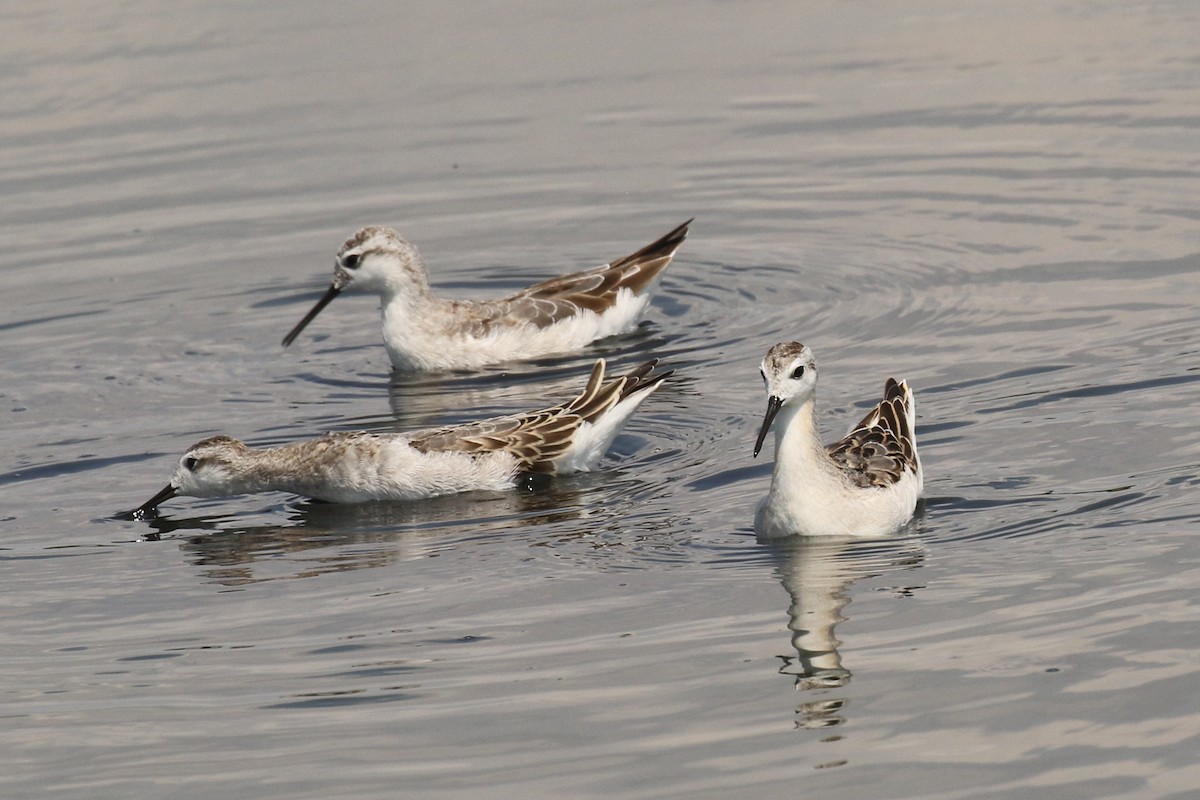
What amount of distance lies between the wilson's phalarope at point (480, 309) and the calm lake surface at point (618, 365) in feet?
0.98

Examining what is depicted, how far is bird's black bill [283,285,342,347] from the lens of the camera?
18030 millimetres

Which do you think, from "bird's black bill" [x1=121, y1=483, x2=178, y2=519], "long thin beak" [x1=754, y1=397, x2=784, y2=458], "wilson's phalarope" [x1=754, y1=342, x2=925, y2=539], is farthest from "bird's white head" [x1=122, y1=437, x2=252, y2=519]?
"long thin beak" [x1=754, y1=397, x2=784, y2=458]

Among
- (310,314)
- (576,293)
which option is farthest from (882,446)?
(310,314)

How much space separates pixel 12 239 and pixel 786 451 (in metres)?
12.5

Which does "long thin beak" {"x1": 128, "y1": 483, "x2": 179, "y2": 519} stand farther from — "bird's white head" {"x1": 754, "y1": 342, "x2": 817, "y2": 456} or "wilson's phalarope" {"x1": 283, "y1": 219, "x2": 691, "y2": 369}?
"bird's white head" {"x1": 754, "y1": 342, "x2": 817, "y2": 456}

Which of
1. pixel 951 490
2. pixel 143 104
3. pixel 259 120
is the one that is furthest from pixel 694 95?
pixel 951 490

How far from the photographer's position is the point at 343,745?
967 cm

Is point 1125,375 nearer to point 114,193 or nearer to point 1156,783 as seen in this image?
point 1156,783

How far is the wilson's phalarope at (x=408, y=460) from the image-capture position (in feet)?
47.3

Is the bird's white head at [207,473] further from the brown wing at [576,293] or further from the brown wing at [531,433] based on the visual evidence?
the brown wing at [576,293]

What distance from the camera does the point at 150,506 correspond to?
14.3 meters

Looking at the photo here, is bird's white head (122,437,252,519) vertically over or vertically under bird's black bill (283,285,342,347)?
under

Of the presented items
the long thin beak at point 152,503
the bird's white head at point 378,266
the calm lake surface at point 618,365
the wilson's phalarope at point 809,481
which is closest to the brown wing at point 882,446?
the wilson's phalarope at point 809,481

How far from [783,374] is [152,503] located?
4.92 metres
